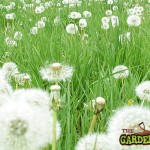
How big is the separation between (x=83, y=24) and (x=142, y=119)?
3665mm

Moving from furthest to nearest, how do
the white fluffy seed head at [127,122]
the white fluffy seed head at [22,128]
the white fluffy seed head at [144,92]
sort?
the white fluffy seed head at [144,92] < the white fluffy seed head at [127,122] < the white fluffy seed head at [22,128]

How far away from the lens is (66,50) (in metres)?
3.39

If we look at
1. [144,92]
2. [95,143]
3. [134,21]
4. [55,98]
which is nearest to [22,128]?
[55,98]

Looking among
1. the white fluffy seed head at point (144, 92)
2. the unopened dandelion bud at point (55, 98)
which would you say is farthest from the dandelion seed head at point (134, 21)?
the unopened dandelion bud at point (55, 98)

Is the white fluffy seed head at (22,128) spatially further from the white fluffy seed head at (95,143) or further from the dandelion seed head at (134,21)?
the dandelion seed head at (134,21)

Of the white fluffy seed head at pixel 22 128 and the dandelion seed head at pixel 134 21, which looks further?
the dandelion seed head at pixel 134 21

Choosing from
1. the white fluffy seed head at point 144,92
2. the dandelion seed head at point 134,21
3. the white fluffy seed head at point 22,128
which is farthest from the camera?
the dandelion seed head at point 134,21

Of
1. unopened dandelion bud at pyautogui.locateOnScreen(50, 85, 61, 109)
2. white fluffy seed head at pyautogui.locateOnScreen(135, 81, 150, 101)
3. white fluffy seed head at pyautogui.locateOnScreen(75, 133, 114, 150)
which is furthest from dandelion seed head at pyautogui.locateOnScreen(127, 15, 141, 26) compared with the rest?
unopened dandelion bud at pyautogui.locateOnScreen(50, 85, 61, 109)

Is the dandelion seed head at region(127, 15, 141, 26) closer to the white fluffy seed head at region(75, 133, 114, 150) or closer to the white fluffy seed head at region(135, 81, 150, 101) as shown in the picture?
the white fluffy seed head at region(135, 81, 150, 101)

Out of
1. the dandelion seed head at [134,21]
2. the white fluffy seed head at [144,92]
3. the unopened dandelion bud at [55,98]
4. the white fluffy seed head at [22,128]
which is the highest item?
the unopened dandelion bud at [55,98]

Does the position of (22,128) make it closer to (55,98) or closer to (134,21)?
(55,98)

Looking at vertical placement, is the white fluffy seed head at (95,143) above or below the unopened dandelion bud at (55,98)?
below

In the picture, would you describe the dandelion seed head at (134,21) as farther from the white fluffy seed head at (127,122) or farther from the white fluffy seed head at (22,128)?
the white fluffy seed head at (22,128)

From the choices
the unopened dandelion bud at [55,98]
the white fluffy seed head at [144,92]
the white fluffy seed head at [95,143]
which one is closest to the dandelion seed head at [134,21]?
the white fluffy seed head at [144,92]
